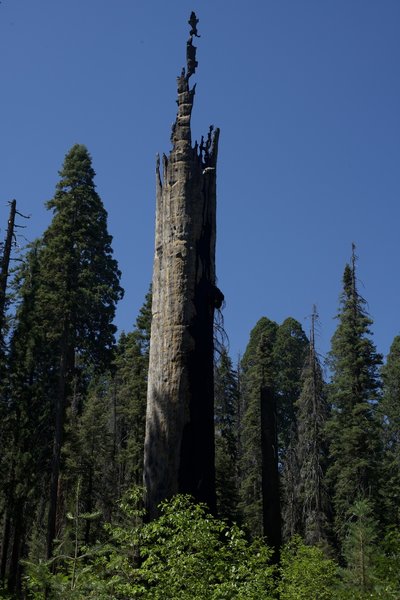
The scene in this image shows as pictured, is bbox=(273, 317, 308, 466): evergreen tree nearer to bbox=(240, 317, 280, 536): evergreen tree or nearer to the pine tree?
the pine tree

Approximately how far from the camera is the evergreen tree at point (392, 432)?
39.1 m

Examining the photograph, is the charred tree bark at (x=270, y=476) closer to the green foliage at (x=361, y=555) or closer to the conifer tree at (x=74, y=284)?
the green foliage at (x=361, y=555)

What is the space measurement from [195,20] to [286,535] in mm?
32116

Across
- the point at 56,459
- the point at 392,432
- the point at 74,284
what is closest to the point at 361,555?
the point at 56,459

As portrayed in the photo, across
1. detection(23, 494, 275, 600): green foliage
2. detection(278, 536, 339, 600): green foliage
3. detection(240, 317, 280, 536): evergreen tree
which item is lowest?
detection(278, 536, 339, 600): green foliage

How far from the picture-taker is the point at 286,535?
126 ft

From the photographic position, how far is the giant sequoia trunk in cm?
958

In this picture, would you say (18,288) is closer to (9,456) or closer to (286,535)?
(9,456)

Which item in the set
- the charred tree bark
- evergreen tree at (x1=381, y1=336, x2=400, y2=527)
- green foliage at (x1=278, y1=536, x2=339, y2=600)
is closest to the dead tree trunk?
green foliage at (x1=278, y1=536, x2=339, y2=600)

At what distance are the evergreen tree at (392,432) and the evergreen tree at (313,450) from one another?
4171mm

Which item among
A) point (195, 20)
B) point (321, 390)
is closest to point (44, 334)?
point (321, 390)

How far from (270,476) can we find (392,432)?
46.1 metres

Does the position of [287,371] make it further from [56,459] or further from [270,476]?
[270,476]

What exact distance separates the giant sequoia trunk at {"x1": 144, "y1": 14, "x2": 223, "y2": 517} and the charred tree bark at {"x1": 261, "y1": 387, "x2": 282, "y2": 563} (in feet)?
2.39
